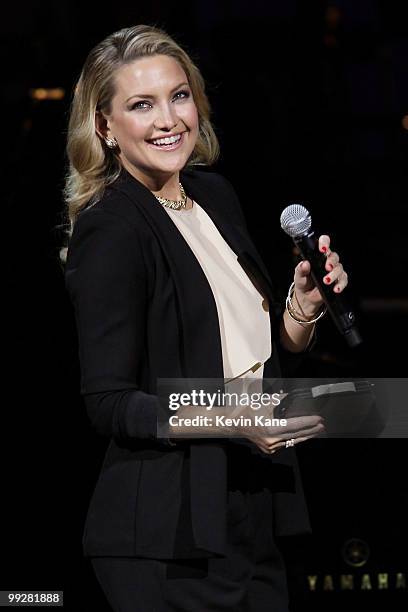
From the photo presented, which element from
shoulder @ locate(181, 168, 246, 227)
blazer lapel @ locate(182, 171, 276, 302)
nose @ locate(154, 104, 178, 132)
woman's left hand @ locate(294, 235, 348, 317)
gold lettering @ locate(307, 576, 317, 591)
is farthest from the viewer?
gold lettering @ locate(307, 576, 317, 591)

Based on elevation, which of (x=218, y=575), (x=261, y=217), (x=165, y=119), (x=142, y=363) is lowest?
(x=218, y=575)

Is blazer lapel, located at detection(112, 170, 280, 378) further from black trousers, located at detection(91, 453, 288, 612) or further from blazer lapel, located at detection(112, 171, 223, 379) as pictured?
black trousers, located at detection(91, 453, 288, 612)

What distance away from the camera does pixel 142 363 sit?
4.80 feet

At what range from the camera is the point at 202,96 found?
1.69 m

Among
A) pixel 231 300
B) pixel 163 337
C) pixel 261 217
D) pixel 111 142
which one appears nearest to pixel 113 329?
pixel 163 337

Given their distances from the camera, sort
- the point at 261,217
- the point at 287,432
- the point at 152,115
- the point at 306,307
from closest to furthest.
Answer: the point at 287,432 < the point at 152,115 < the point at 306,307 < the point at 261,217

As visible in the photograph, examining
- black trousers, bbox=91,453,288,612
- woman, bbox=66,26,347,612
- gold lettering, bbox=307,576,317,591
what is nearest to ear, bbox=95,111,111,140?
woman, bbox=66,26,347,612

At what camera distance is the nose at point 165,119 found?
5.05 feet

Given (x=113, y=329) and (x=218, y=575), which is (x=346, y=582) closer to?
(x=218, y=575)

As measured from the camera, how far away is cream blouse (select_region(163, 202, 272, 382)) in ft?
5.07

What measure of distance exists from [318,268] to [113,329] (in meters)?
0.32

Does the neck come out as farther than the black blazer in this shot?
Yes

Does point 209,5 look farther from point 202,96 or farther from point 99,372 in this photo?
point 99,372

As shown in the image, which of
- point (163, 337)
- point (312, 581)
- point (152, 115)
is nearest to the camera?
point (163, 337)
